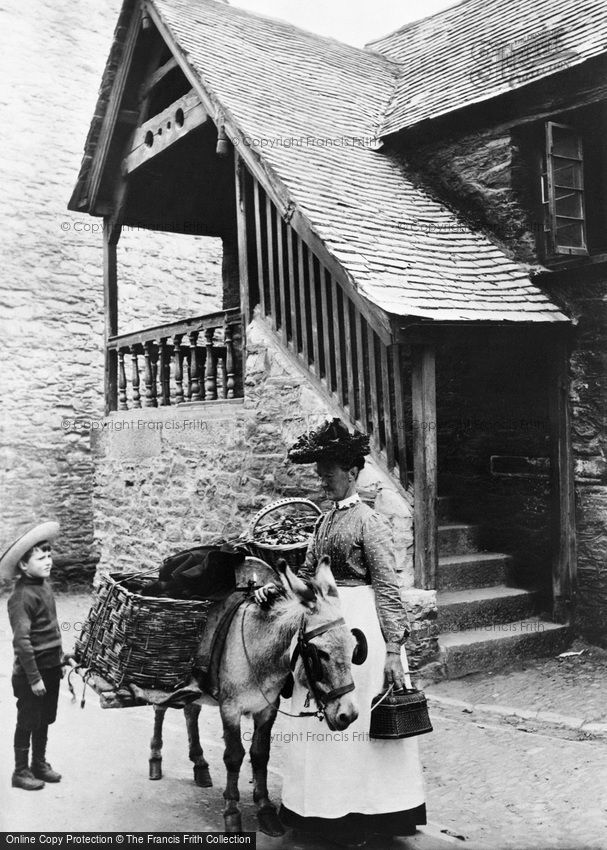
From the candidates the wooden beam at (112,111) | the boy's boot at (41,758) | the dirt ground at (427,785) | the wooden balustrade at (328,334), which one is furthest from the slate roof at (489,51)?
the boy's boot at (41,758)

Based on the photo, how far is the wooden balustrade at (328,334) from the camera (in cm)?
674

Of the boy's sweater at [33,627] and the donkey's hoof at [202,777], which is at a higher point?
the boy's sweater at [33,627]

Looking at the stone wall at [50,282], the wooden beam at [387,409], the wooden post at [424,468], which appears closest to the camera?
the wooden post at [424,468]

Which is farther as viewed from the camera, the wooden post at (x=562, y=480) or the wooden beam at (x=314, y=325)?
the wooden post at (x=562, y=480)

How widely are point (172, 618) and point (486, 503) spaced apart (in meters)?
4.90

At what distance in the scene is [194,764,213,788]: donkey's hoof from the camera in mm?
A: 4605

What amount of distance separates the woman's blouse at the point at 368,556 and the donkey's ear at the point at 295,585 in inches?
16.2

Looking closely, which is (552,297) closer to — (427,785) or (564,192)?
(564,192)

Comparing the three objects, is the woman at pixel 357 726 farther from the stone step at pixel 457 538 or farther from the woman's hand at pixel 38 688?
the stone step at pixel 457 538

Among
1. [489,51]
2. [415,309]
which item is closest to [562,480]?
[415,309]

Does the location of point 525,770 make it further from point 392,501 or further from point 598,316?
point 598,316

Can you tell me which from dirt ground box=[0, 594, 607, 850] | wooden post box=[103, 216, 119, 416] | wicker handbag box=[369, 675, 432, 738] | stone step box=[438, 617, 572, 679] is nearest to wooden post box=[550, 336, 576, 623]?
stone step box=[438, 617, 572, 679]

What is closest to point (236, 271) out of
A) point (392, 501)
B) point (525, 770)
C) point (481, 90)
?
point (481, 90)

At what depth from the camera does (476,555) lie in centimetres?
775
